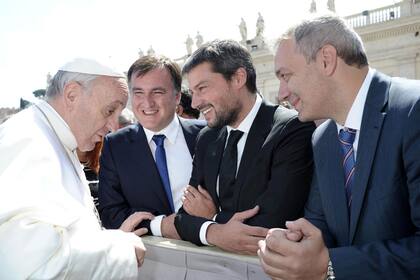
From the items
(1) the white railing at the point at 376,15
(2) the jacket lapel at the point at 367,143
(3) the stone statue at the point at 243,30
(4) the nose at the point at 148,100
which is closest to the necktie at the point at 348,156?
(2) the jacket lapel at the point at 367,143

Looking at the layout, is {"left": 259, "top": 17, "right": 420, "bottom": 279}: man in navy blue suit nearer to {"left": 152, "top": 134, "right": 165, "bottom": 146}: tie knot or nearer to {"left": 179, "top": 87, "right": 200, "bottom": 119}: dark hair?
{"left": 152, "top": 134, "right": 165, "bottom": 146}: tie knot

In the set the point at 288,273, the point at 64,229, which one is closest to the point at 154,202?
the point at 64,229

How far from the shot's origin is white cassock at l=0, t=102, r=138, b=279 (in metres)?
1.74

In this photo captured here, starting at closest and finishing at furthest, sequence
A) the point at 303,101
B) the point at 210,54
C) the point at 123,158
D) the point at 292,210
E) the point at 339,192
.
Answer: the point at 339,192
the point at 303,101
the point at 292,210
the point at 210,54
the point at 123,158

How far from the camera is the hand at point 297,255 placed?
181cm

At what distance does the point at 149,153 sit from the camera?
10.5 ft

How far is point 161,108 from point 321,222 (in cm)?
162

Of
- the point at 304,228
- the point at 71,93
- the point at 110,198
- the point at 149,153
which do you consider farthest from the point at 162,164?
the point at 304,228

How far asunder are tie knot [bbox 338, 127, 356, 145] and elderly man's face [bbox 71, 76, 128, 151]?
4.22 ft

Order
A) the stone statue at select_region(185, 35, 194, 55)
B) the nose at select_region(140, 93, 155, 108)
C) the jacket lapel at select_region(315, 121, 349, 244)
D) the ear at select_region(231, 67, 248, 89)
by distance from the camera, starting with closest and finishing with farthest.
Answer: the jacket lapel at select_region(315, 121, 349, 244)
the ear at select_region(231, 67, 248, 89)
the nose at select_region(140, 93, 155, 108)
the stone statue at select_region(185, 35, 194, 55)

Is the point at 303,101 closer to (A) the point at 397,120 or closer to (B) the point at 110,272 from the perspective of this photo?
(A) the point at 397,120

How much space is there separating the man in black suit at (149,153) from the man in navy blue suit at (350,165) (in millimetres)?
1201

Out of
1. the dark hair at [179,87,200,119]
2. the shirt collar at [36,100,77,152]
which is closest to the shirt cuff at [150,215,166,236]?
the shirt collar at [36,100,77,152]

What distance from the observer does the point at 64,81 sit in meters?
2.46
